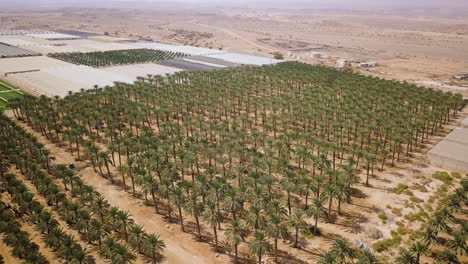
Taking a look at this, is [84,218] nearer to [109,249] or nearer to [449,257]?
[109,249]

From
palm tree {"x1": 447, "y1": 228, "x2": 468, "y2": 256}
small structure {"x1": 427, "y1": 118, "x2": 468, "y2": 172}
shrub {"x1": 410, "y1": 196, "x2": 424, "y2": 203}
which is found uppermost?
small structure {"x1": 427, "y1": 118, "x2": 468, "y2": 172}

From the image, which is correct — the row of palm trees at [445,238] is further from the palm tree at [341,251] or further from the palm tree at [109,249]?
the palm tree at [109,249]

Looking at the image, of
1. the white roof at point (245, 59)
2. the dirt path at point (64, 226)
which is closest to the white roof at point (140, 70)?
the white roof at point (245, 59)

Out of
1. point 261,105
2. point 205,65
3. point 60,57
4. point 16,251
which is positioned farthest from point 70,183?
point 60,57

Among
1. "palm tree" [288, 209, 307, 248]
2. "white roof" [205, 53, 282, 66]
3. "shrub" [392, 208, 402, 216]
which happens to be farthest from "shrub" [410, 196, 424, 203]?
"white roof" [205, 53, 282, 66]

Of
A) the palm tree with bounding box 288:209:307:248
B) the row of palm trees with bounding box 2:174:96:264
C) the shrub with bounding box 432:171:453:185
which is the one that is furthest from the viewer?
the shrub with bounding box 432:171:453:185

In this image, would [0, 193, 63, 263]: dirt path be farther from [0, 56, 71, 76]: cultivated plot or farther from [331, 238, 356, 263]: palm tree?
[0, 56, 71, 76]: cultivated plot

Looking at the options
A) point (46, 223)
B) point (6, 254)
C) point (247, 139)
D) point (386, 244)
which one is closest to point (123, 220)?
point (46, 223)
